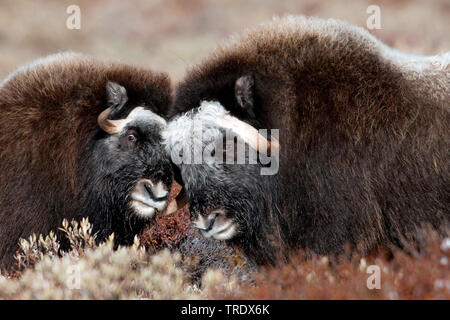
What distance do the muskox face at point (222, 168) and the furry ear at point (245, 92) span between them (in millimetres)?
111

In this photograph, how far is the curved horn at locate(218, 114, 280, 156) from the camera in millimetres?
3672

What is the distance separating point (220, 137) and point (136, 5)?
18.8m

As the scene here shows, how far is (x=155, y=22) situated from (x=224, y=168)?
56.3ft

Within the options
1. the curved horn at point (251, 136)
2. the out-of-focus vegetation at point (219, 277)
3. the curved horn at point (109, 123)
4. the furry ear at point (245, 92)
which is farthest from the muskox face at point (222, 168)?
the curved horn at point (109, 123)

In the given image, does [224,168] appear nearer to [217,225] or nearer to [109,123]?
[217,225]

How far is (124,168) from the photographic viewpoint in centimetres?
419

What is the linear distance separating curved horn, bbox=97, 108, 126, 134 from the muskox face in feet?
1.95

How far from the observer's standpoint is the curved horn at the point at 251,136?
3.67 m

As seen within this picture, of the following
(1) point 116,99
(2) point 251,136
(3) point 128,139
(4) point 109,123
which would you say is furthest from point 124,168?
(2) point 251,136

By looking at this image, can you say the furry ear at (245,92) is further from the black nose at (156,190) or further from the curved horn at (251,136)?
the black nose at (156,190)

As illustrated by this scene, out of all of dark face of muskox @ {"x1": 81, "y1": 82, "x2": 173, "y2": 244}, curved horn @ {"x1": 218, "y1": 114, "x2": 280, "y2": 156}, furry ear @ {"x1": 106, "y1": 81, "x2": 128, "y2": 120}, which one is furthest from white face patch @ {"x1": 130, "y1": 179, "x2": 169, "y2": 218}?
curved horn @ {"x1": 218, "y1": 114, "x2": 280, "y2": 156}

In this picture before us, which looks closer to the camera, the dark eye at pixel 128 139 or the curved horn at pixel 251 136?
the curved horn at pixel 251 136

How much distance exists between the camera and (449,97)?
12.3 feet
